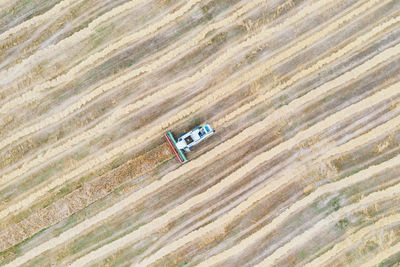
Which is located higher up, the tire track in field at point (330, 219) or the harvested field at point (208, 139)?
the harvested field at point (208, 139)

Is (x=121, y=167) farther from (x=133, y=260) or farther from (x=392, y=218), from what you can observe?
(x=392, y=218)

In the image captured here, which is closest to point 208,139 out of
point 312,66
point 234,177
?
point 234,177

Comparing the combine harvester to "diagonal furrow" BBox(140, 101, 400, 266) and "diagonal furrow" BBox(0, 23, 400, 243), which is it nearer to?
"diagonal furrow" BBox(0, 23, 400, 243)

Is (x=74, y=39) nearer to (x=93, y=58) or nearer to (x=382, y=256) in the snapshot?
(x=93, y=58)

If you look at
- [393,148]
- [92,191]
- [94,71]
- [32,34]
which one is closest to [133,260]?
[92,191]

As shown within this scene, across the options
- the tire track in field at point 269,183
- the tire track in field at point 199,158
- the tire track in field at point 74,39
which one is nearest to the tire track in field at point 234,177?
the tire track in field at point 269,183

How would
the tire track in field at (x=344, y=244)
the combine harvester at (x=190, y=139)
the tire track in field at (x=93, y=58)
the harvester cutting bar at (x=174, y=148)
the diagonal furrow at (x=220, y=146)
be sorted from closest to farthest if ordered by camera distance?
the combine harvester at (x=190, y=139) < the harvester cutting bar at (x=174, y=148) < the tire track in field at (x=344, y=244) < the diagonal furrow at (x=220, y=146) < the tire track in field at (x=93, y=58)

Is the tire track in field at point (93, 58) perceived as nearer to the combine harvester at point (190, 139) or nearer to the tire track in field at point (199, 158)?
the tire track in field at point (199, 158)

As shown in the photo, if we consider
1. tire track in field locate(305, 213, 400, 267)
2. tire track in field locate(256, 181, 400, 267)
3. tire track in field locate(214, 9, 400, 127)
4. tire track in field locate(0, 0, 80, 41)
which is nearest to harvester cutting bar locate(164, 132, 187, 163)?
tire track in field locate(214, 9, 400, 127)
